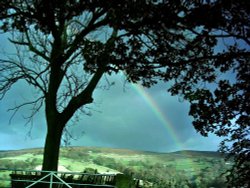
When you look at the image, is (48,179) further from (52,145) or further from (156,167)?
(156,167)

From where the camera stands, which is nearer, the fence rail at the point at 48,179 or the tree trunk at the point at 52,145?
the fence rail at the point at 48,179

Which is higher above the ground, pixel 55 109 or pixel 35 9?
pixel 35 9

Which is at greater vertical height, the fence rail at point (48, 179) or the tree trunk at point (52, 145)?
the tree trunk at point (52, 145)

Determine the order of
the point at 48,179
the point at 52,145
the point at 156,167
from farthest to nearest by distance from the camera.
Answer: the point at 156,167
the point at 52,145
the point at 48,179

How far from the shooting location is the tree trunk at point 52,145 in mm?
20531

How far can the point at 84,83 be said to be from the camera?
24.4 m

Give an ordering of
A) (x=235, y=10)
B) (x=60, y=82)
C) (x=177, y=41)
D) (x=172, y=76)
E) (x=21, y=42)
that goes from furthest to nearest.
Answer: (x=21, y=42)
(x=60, y=82)
(x=172, y=76)
(x=177, y=41)
(x=235, y=10)

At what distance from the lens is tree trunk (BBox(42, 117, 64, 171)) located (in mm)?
20531

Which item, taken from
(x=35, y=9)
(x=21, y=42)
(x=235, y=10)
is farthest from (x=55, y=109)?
(x=235, y=10)

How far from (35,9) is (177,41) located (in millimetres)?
5139

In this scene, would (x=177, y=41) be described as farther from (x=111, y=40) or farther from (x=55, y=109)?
(x=55, y=109)

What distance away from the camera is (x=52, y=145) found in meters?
20.8

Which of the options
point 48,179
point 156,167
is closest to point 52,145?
point 48,179

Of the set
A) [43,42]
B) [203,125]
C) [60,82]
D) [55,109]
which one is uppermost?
[43,42]
